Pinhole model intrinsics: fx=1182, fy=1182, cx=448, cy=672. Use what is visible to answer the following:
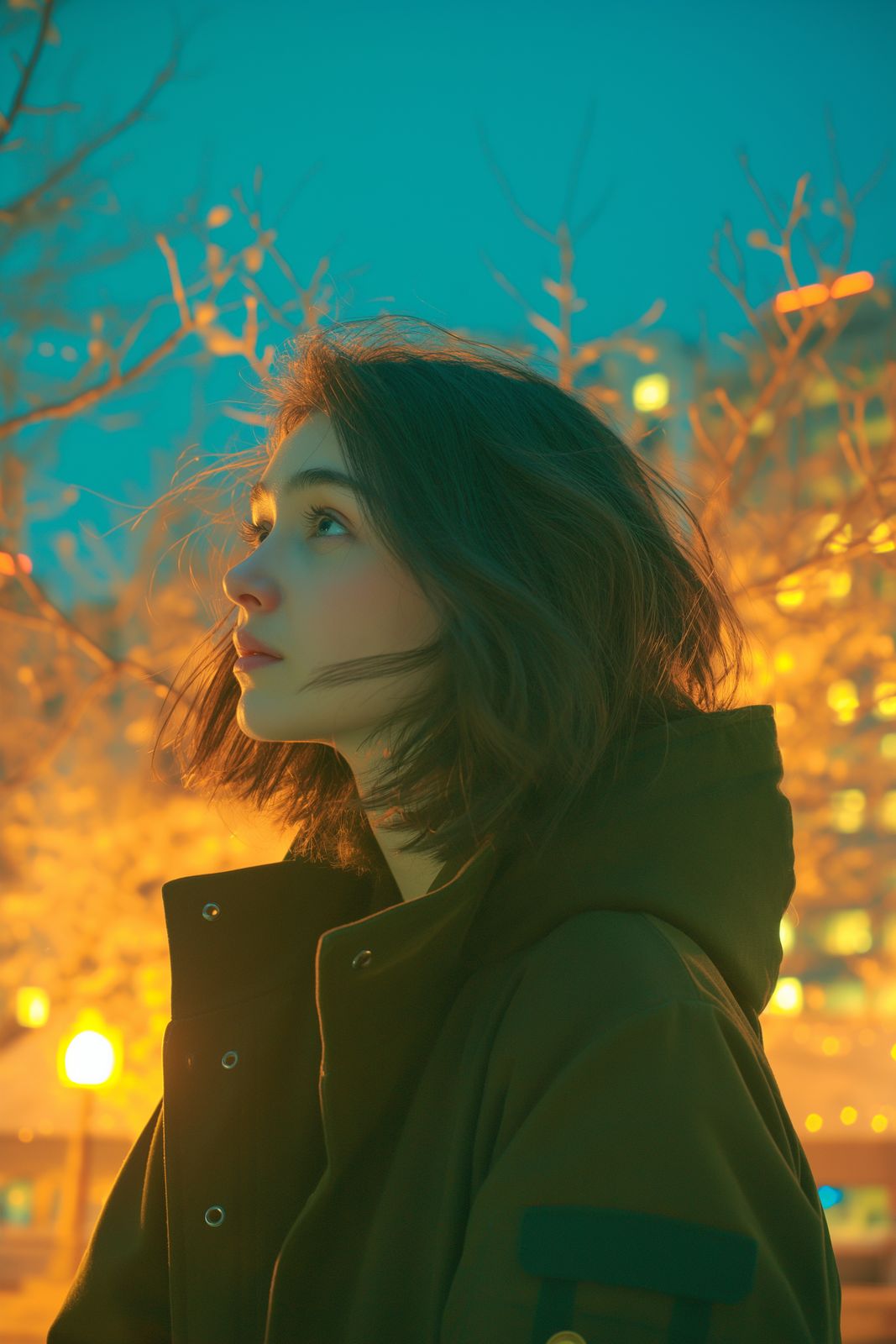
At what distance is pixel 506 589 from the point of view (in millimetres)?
1014

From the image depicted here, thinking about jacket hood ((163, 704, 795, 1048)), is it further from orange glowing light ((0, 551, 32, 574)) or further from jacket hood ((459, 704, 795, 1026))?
orange glowing light ((0, 551, 32, 574))

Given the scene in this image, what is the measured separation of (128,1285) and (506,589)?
0.76 meters

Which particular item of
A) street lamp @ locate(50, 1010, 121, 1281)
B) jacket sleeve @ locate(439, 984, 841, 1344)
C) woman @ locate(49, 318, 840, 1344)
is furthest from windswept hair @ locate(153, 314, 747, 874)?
street lamp @ locate(50, 1010, 121, 1281)

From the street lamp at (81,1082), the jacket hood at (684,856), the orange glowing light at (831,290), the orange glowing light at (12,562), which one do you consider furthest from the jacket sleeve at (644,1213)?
the street lamp at (81,1082)

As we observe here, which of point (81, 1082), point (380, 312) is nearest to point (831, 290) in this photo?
point (380, 312)

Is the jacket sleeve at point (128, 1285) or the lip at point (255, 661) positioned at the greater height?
the lip at point (255, 661)

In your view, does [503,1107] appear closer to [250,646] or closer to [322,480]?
[250,646]

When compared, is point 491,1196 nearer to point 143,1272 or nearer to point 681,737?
point 681,737

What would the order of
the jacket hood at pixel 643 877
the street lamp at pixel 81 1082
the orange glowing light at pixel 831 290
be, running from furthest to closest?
the street lamp at pixel 81 1082 → the orange glowing light at pixel 831 290 → the jacket hood at pixel 643 877

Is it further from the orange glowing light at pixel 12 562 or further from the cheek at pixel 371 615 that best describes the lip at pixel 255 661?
the orange glowing light at pixel 12 562

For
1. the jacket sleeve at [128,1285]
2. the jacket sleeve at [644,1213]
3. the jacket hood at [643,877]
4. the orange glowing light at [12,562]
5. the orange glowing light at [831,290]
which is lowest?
the jacket sleeve at [128,1285]

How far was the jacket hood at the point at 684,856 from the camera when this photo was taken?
35.6 inches

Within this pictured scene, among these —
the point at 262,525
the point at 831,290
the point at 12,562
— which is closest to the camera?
the point at 262,525

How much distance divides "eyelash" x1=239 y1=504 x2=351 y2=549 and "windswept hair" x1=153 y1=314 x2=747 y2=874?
44mm
